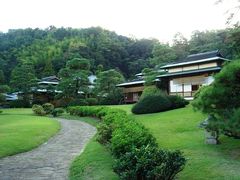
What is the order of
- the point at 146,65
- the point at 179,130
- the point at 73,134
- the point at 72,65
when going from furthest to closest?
1. the point at 146,65
2. the point at 72,65
3. the point at 73,134
4. the point at 179,130

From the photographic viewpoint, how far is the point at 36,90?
43.8 m

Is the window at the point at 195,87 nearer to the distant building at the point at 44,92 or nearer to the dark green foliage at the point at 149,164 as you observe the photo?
the distant building at the point at 44,92

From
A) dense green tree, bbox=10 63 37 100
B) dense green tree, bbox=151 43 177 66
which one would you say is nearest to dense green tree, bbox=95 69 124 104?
dense green tree, bbox=10 63 37 100

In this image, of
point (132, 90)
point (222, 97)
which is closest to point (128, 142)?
point (222, 97)

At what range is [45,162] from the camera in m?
10.1

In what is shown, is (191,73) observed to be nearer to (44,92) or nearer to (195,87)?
(195,87)

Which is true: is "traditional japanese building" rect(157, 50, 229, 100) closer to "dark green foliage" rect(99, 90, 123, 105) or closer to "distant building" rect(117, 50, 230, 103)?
"distant building" rect(117, 50, 230, 103)

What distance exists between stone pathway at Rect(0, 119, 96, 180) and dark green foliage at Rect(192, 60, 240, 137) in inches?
165

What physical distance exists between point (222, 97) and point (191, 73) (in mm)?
27331

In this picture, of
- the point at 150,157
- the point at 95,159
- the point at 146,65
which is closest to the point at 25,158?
the point at 95,159

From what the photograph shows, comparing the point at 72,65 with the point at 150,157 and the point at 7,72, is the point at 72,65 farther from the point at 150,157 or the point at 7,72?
the point at 150,157

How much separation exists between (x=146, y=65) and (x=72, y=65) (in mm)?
32273

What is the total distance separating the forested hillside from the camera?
189 feet

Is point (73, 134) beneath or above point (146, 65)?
beneath
